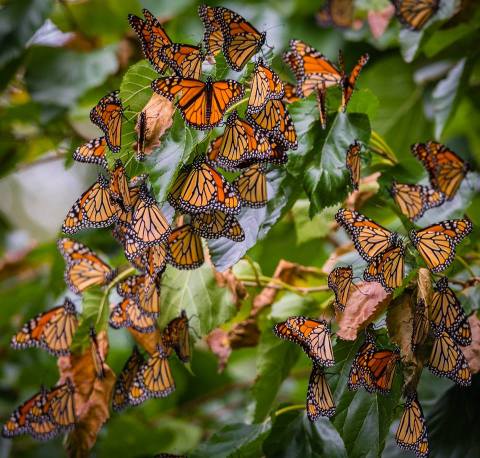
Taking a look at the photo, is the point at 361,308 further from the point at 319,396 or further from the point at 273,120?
the point at 273,120

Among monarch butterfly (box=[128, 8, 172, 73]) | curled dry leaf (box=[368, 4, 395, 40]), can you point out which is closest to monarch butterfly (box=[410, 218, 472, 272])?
monarch butterfly (box=[128, 8, 172, 73])

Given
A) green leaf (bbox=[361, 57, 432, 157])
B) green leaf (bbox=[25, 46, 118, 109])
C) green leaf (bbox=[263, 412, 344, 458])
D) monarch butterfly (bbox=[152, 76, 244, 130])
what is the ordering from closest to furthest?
monarch butterfly (bbox=[152, 76, 244, 130]) → green leaf (bbox=[263, 412, 344, 458]) → green leaf (bbox=[361, 57, 432, 157]) → green leaf (bbox=[25, 46, 118, 109])

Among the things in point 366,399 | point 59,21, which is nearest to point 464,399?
point 366,399

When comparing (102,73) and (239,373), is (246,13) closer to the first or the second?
(102,73)

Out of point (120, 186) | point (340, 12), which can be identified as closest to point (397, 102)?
point (340, 12)

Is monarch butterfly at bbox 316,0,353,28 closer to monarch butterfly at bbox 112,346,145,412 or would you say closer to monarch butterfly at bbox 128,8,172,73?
monarch butterfly at bbox 128,8,172,73

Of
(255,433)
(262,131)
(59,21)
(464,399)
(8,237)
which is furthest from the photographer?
(8,237)
